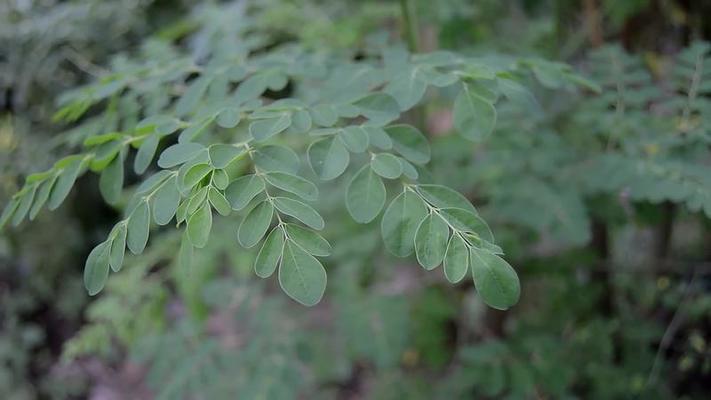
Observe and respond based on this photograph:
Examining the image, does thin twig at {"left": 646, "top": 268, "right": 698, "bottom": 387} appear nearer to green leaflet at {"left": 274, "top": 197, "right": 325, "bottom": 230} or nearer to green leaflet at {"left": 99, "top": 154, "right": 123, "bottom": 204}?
green leaflet at {"left": 274, "top": 197, "right": 325, "bottom": 230}

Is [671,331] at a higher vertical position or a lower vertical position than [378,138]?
lower

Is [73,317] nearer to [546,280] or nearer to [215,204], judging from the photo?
[546,280]

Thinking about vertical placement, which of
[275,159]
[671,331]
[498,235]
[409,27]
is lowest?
[671,331]

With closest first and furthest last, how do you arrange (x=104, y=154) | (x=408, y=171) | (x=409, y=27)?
(x=408, y=171), (x=104, y=154), (x=409, y=27)

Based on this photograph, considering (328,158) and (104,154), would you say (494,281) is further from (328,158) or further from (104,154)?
(104,154)

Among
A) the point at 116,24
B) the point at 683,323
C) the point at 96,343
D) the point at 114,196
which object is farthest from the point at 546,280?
the point at 116,24

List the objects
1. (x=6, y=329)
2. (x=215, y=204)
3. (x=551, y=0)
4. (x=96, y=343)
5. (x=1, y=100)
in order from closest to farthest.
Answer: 1. (x=215, y=204)
2. (x=96, y=343)
3. (x=551, y=0)
4. (x=1, y=100)
5. (x=6, y=329)

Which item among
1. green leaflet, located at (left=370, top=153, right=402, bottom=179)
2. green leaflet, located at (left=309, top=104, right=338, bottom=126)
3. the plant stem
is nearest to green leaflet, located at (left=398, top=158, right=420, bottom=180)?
green leaflet, located at (left=370, top=153, right=402, bottom=179)

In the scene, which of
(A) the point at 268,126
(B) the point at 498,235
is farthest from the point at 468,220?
(B) the point at 498,235
